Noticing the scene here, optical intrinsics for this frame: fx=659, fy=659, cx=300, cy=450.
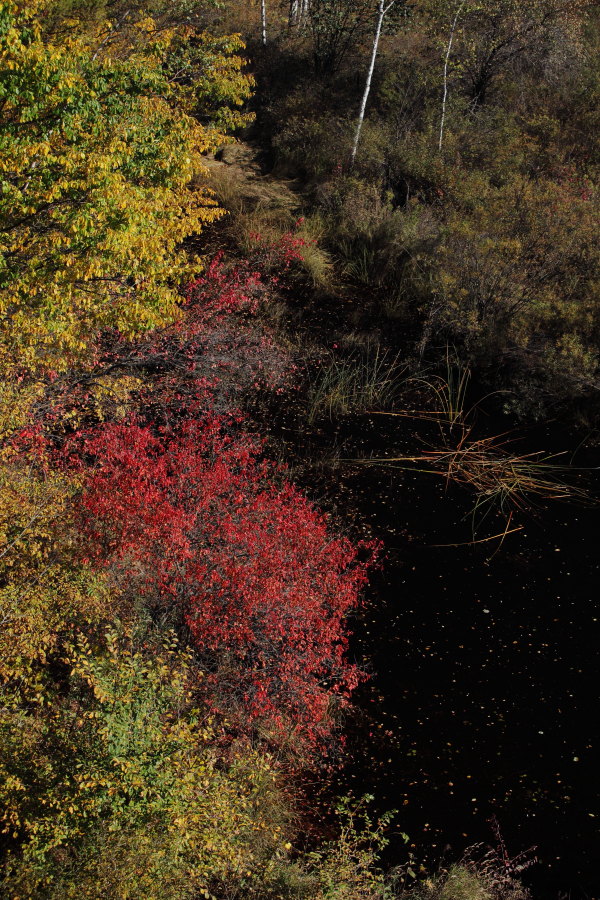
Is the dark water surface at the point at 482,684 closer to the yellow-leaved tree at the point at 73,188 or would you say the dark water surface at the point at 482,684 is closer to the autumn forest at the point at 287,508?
the autumn forest at the point at 287,508

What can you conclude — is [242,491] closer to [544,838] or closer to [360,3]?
[544,838]

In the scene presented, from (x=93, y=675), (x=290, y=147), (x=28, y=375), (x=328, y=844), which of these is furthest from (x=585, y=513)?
(x=290, y=147)

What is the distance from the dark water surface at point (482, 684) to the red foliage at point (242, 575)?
843 mm

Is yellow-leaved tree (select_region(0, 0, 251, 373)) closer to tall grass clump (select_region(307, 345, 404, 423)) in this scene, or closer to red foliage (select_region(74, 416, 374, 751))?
red foliage (select_region(74, 416, 374, 751))

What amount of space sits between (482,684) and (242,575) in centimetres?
381

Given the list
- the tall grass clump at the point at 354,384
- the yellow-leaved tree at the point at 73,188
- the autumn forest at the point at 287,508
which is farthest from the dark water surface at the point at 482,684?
the yellow-leaved tree at the point at 73,188

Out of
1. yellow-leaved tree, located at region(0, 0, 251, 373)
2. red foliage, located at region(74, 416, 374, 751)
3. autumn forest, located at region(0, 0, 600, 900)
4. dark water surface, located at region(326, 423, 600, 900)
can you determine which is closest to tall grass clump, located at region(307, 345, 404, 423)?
autumn forest, located at region(0, 0, 600, 900)

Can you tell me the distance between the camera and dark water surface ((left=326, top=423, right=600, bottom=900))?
7.59 metres

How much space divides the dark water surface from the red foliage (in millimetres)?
843

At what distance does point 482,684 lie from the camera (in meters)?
9.32

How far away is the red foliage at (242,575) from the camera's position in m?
8.22

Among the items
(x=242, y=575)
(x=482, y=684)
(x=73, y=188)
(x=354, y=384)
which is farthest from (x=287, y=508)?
(x=73, y=188)

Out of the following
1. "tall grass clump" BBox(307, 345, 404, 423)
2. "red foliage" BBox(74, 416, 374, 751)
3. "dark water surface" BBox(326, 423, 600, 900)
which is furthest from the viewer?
"tall grass clump" BBox(307, 345, 404, 423)

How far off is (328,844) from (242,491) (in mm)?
5525
